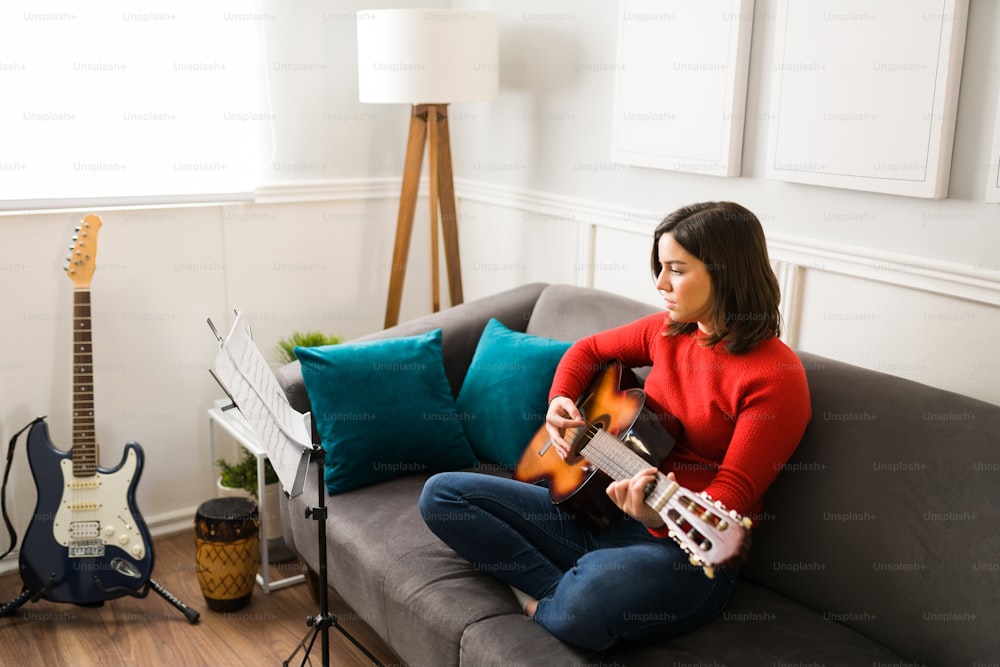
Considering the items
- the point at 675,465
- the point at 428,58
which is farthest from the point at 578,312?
the point at 428,58

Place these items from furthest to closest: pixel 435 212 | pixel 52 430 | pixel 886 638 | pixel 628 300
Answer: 1. pixel 435 212
2. pixel 52 430
3. pixel 628 300
4. pixel 886 638

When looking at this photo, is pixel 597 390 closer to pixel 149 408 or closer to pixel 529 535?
pixel 529 535

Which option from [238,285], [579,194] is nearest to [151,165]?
[238,285]

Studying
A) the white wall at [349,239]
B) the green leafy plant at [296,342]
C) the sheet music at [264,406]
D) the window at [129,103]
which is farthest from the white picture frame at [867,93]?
the window at [129,103]

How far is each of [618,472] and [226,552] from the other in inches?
50.6

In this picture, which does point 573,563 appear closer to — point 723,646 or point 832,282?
point 723,646

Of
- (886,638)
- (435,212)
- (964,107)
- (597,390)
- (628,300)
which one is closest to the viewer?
(886,638)

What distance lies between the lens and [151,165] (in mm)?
Answer: 2910

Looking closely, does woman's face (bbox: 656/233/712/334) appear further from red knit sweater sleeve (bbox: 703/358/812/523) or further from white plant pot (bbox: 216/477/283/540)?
white plant pot (bbox: 216/477/283/540)

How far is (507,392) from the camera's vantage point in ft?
7.94

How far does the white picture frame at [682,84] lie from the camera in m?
2.33

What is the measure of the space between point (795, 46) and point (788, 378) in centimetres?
86

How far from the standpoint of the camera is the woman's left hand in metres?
1.60

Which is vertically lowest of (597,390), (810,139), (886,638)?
(886,638)
